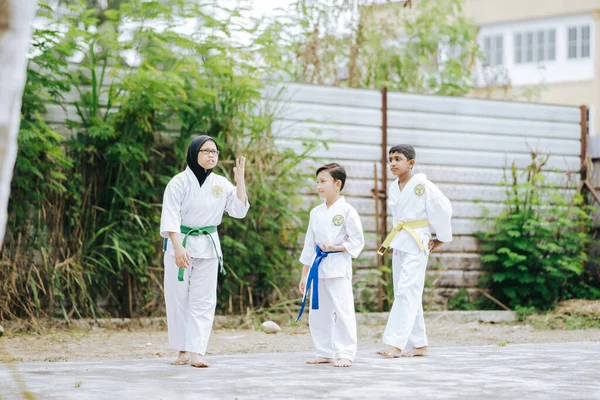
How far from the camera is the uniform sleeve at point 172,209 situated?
266 inches

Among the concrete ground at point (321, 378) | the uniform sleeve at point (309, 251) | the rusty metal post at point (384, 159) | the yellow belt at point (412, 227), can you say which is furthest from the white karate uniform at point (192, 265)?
the rusty metal post at point (384, 159)

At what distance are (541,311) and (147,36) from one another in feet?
19.5

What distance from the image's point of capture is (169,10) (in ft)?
33.4

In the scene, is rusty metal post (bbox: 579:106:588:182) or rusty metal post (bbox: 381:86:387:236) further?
rusty metal post (bbox: 579:106:588:182)

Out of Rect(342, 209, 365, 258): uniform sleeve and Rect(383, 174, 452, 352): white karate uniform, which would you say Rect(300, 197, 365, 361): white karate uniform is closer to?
Rect(342, 209, 365, 258): uniform sleeve

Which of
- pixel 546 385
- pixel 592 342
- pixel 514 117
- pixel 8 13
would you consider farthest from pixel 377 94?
pixel 8 13

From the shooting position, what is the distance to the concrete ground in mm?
Answer: 5262

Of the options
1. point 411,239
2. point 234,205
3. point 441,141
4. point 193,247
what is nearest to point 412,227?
point 411,239

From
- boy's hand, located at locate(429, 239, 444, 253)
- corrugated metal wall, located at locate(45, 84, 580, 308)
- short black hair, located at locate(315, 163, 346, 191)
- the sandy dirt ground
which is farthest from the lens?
corrugated metal wall, located at locate(45, 84, 580, 308)

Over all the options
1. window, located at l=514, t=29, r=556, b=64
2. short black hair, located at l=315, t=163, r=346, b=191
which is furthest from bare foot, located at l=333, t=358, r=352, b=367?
window, located at l=514, t=29, r=556, b=64

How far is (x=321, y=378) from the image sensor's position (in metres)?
6.00

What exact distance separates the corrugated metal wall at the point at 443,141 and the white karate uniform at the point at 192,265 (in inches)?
162

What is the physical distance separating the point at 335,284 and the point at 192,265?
112 centimetres

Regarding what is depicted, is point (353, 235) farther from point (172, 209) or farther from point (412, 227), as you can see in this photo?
point (172, 209)
